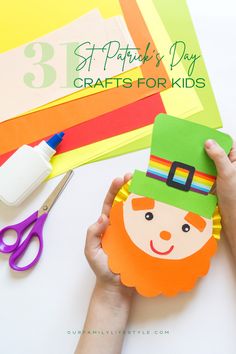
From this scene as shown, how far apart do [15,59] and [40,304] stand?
40cm

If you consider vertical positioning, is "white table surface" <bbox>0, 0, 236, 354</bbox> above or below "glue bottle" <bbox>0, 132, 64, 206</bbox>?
below

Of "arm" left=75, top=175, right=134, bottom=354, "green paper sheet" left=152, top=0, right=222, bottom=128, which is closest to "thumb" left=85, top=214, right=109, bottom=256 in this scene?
"arm" left=75, top=175, right=134, bottom=354

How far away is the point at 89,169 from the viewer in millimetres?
638

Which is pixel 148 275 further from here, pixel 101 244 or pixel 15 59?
pixel 15 59

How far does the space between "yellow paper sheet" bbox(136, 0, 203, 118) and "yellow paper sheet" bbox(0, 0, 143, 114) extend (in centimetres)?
5

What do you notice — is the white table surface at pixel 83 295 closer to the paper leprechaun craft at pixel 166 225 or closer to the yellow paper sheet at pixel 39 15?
the paper leprechaun craft at pixel 166 225

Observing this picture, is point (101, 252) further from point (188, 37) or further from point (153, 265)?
point (188, 37)

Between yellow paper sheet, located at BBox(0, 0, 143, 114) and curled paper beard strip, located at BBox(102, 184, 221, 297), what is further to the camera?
yellow paper sheet, located at BBox(0, 0, 143, 114)

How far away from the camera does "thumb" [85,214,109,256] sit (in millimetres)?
577

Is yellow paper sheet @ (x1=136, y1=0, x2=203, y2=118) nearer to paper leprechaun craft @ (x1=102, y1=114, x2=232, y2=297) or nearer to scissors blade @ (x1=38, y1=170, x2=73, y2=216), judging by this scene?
paper leprechaun craft @ (x1=102, y1=114, x2=232, y2=297)

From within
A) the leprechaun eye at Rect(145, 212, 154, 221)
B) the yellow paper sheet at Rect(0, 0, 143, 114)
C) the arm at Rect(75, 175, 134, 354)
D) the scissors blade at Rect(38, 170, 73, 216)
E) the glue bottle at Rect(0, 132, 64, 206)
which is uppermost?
the yellow paper sheet at Rect(0, 0, 143, 114)

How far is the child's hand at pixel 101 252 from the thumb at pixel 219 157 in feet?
0.40

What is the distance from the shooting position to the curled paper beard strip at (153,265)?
565 mm

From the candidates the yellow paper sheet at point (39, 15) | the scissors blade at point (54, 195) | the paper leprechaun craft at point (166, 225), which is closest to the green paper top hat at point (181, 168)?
the paper leprechaun craft at point (166, 225)
